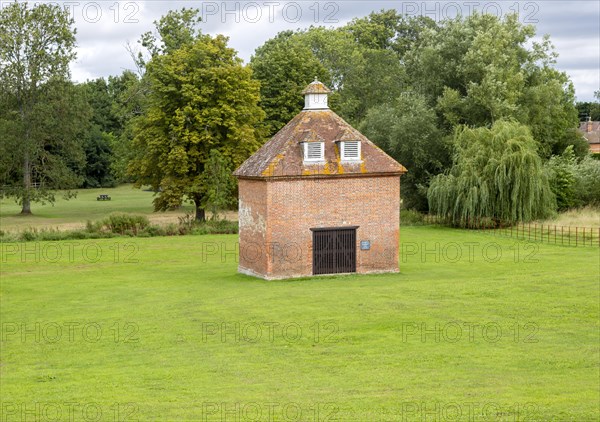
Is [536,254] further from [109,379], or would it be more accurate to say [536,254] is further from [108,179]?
[108,179]

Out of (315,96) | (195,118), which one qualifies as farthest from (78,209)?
(315,96)

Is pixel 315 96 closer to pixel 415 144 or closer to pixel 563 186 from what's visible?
pixel 415 144

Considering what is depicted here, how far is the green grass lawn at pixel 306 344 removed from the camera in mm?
19781

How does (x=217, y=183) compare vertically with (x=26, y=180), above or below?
below

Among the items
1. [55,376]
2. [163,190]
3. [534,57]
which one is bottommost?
[55,376]

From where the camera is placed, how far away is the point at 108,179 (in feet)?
409

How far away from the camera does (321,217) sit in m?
40.3

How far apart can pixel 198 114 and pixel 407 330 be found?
43119 millimetres

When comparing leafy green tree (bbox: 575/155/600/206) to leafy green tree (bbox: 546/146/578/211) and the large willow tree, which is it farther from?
the large willow tree

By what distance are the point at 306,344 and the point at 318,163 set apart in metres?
15.3

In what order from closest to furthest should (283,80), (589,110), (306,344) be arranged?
(306,344) → (283,80) → (589,110)

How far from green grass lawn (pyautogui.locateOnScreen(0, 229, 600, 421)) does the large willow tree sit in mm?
15238

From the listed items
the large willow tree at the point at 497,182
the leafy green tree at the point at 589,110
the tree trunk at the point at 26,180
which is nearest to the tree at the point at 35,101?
the tree trunk at the point at 26,180

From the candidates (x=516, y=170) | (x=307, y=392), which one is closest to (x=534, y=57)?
(x=516, y=170)
